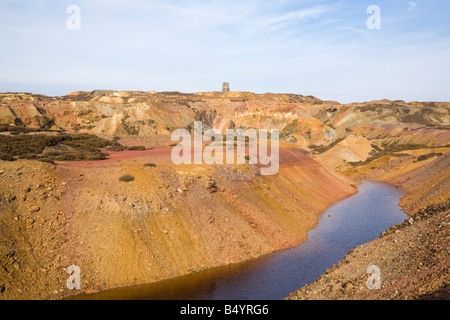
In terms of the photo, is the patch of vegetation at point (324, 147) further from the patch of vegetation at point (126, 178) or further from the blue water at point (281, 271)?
the patch of vegetation at point (126, 178)

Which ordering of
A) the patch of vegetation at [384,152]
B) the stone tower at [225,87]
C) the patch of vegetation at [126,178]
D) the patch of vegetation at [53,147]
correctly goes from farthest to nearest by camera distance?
1. the stone tower at [225,87]
2. the patch of vegetation at [384,152]
3. the patch of vegetation at [53,147]
4. the patch of vegetation at [126,178]

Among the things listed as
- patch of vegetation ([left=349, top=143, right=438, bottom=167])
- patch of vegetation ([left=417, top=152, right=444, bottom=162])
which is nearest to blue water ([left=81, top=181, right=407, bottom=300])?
patch of vegetation ([left=417, top=152, right=444, bottom=162])

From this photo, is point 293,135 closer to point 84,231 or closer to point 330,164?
point 330,164

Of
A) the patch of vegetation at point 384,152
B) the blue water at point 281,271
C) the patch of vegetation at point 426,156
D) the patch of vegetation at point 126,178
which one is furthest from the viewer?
the patch of vegetation at point 384,152

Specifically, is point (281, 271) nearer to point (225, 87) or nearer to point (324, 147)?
point (324, 147)

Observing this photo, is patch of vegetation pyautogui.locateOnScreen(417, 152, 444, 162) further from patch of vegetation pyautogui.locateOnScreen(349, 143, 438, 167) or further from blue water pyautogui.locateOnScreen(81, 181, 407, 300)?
blue water pyautogui.locateOnScreen(81, 181, 407, 300)

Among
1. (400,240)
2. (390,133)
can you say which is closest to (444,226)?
(400,240)

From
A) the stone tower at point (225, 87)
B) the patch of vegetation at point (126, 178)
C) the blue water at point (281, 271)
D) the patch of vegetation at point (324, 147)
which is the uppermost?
the stone tower at point (225, 87)

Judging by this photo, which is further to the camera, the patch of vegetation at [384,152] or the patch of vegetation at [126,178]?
the patch of vegetation at [384,152]

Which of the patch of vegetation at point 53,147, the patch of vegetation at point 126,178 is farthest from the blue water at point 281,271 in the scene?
the patch of vegetation at point 53,147
